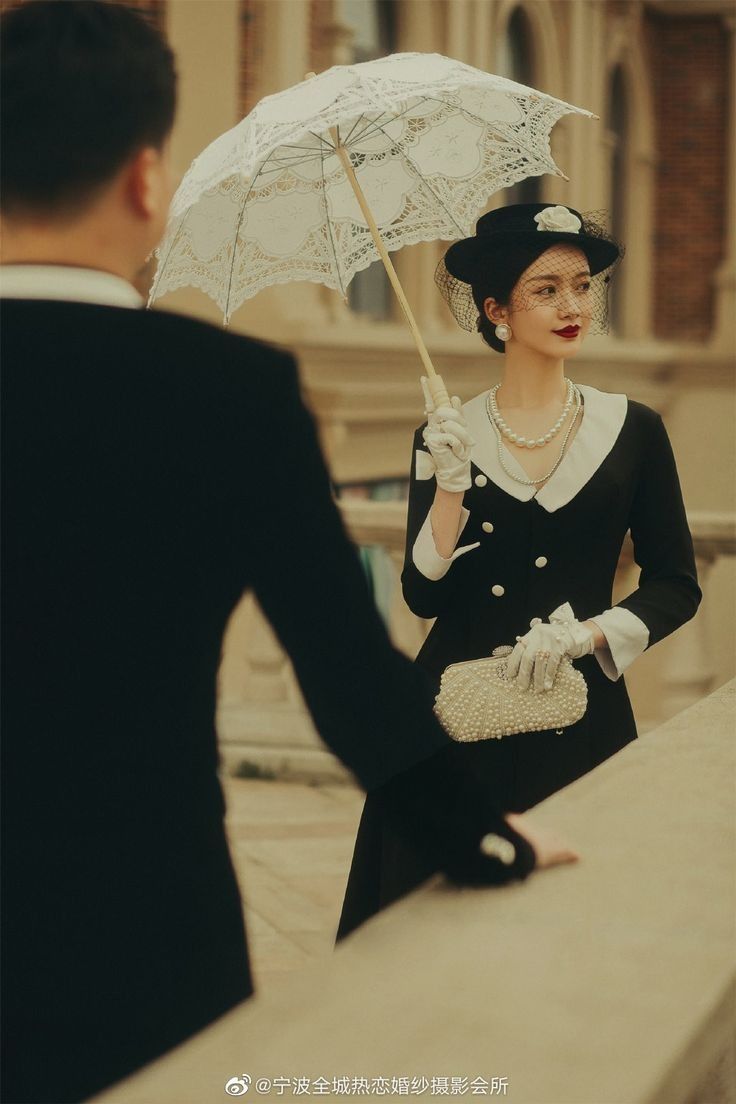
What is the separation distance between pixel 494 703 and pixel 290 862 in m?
2.65

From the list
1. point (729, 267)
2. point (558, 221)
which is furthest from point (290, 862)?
point (729, 267)

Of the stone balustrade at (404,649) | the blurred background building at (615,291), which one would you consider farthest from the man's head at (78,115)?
the stone balustrade at (404,649)

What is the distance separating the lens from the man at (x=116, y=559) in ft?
4.31

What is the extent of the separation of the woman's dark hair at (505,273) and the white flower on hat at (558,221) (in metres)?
0.04

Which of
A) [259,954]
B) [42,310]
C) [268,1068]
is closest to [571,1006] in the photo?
[268,1068]

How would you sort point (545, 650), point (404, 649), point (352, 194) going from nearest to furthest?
point (545, 650)
point (352, 194)
point (404, 649)

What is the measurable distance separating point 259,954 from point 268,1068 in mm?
3086

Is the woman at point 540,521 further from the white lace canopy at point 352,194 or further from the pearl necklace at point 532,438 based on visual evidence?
the white lace canopy at point 352,194

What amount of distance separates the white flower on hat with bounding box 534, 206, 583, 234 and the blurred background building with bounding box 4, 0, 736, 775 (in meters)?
1.89

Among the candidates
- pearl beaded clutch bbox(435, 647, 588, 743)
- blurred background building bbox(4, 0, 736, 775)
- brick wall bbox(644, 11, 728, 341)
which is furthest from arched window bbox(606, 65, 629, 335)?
pearl beaded clutch bbox(435, 647, 588, 743)

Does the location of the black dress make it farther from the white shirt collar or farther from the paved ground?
the white shirt collar

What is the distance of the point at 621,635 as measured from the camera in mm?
2617

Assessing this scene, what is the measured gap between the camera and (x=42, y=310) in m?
1.31

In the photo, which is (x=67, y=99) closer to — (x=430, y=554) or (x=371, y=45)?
(x=430, y=554)
